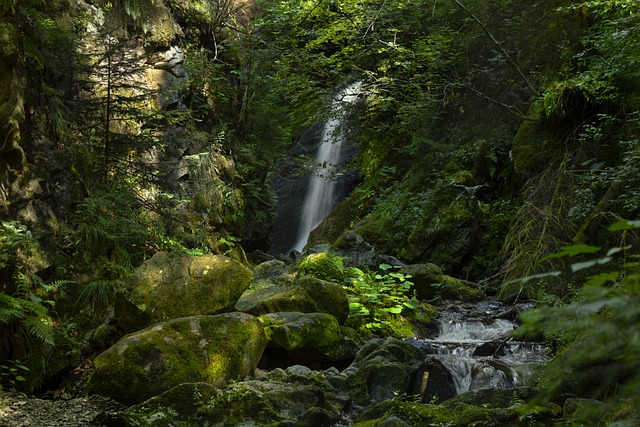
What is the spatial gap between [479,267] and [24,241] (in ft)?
32.0

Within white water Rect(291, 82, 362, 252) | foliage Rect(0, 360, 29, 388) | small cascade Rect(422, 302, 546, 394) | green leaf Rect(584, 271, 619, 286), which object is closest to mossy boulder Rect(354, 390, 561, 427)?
small cascade Rect(422, 302, 546, 394)

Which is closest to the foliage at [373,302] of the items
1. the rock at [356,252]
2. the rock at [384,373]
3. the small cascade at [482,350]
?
the small cascade at [482,350]

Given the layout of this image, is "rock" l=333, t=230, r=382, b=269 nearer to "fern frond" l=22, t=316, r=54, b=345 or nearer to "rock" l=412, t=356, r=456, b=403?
"rock" l=412, t=356, r=456, b=403

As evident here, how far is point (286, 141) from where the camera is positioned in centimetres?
1551

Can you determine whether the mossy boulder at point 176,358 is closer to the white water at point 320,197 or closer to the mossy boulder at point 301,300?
the mossy boulder at point 301,300

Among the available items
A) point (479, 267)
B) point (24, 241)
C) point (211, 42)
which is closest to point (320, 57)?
point (211, 42)

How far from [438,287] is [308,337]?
490cm

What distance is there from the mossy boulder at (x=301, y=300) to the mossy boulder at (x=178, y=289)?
71 cm

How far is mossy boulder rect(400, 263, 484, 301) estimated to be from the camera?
10.2 m

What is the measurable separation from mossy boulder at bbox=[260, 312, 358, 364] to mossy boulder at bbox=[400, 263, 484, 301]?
161 inches

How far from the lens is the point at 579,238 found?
750 centimetres

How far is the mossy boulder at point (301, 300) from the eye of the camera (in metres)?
7.27

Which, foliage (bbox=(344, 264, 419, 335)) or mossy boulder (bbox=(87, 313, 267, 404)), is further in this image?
foliage (bbox=(344, 264, 419, 335))

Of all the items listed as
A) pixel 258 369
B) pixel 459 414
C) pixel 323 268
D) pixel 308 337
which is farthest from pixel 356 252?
pixel 459 414
